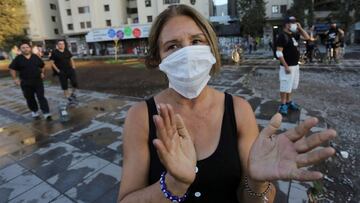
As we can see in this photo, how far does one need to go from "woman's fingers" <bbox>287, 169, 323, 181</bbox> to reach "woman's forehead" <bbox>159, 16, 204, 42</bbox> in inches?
39.8

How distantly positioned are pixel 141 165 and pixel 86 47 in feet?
Result: 149

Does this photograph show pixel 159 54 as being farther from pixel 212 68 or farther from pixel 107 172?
pixel 107 172

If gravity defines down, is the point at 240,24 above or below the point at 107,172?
above

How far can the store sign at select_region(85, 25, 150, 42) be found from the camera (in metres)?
36.9

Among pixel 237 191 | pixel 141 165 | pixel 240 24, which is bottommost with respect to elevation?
pixel 237 191

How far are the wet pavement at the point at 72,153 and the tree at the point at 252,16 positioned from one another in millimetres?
26301

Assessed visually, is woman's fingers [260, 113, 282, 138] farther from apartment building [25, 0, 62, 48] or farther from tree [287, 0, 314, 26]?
apartment building [25, 0, 62, 48]

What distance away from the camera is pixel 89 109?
7.23 m

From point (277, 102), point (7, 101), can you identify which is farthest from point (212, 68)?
point (7, 101)

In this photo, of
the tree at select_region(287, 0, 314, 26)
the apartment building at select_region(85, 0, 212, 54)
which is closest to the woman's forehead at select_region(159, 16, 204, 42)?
the tree at select_region(287, 0, 314, 26)

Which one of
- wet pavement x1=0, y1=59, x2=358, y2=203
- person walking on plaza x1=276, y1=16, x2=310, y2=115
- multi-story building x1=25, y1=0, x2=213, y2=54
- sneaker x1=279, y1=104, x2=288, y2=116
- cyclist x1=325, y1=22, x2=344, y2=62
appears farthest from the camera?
multi-story building x1=25, y1=0, x2=213, y2=54

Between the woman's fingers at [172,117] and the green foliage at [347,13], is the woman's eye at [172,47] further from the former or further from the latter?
the green foliage at [347,13]

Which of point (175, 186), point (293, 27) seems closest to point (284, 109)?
point (293, 27)

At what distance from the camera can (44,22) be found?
47.6 m
